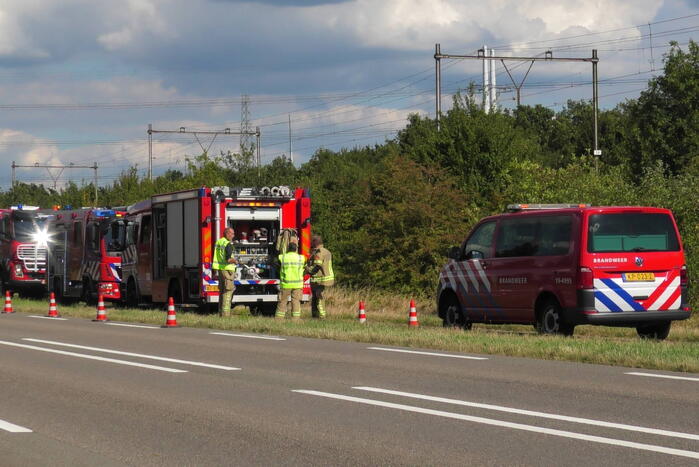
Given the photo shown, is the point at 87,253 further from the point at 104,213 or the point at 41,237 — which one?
the point at 41,237

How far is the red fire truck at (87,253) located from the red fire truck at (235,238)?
5117mm

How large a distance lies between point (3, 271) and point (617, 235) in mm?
29386

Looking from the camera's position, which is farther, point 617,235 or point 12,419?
point 617,235

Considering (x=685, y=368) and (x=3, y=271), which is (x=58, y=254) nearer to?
(x=3, y=271)

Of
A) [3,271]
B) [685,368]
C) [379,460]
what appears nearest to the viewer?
[379,460]

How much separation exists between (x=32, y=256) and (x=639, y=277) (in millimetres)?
28181

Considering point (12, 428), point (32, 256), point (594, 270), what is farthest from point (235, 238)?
point (12, 428)

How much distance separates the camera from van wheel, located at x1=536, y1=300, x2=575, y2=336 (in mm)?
18453

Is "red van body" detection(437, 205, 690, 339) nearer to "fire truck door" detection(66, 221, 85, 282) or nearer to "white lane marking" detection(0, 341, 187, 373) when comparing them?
"white lane marking" detection(0, 341, 187, 373)

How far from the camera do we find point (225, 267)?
987 inches

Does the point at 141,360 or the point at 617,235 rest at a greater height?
the point at 617,235

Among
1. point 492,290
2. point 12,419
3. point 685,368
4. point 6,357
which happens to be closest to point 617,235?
point 492,290

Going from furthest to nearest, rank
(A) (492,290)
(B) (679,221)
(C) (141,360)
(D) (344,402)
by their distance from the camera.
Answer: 1. (B) (679,221)
2. (A) (492,290)
3. (C) (141,360)
4. (D) (344,402)

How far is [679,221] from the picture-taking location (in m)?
28.7
